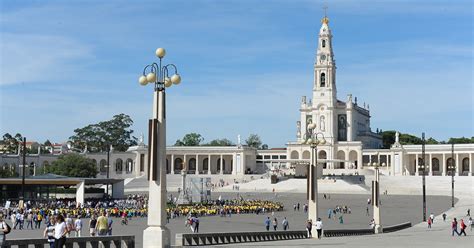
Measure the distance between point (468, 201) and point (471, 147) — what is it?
42.6 meters

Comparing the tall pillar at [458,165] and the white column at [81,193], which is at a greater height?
the tall pillar at [458,165]

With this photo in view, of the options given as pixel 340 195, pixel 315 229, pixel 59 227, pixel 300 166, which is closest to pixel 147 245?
pixel 59 227

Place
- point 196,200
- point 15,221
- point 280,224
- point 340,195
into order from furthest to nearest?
point 340,195
point 196,200
point 280,224
point 15,221

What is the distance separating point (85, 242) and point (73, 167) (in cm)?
9186

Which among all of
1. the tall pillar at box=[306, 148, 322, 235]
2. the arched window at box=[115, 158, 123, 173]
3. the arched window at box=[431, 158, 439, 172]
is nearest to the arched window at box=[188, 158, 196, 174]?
the arched window at box=[115, 158, 123, 173]

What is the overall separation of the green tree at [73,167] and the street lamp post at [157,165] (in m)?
90.6

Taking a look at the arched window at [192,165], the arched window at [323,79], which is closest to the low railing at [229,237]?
the arched window at [323,79]

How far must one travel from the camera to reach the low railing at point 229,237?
72.8ft

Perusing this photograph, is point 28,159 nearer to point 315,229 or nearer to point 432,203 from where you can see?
point 432,203

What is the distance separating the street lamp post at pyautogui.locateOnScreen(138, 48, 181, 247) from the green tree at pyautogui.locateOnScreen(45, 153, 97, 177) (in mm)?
90598

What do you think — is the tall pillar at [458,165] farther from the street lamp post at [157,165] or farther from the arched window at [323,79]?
the street lamp post at [157,165]

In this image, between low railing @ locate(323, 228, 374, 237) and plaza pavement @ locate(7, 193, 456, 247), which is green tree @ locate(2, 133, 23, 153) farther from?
low railing @ locate(323, 228, 374, 237)

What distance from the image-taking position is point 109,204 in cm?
5688

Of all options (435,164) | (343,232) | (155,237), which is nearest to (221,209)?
(343,232)
